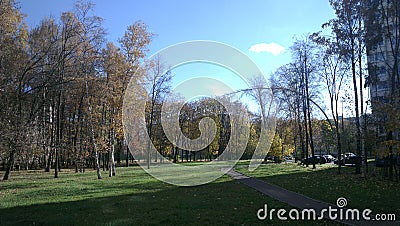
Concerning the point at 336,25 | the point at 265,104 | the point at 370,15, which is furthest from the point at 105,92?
the point at 370,15

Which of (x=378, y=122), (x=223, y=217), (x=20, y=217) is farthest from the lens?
(x=378, y=122)

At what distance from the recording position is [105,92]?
2612 centimetres

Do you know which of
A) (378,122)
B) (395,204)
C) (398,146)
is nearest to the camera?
(395,204)

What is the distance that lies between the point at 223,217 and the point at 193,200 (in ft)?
11.1

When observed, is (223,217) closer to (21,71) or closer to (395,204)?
(395,204)

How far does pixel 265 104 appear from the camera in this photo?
109ft

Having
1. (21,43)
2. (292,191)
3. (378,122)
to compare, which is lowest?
(292,191)

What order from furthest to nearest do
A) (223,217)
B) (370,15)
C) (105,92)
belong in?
1. (105,92)
2. (370,15)
3. (223,217)

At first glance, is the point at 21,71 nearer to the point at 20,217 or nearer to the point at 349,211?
the point at 20,217

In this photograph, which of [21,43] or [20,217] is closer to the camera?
[20,217]

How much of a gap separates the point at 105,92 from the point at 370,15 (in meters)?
19.8

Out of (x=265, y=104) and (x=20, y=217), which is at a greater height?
(x=265, y=104)

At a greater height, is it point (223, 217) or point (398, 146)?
A: point (398, 146)

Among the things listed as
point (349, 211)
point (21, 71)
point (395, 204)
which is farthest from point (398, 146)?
point (21, 71)
